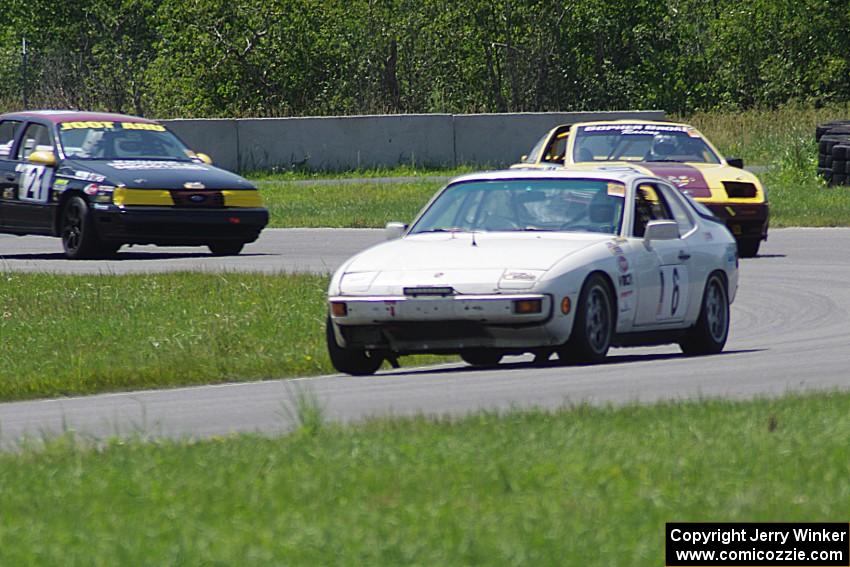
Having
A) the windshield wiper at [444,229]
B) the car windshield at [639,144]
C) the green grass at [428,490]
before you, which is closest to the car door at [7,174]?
the car windshield at [639,144]

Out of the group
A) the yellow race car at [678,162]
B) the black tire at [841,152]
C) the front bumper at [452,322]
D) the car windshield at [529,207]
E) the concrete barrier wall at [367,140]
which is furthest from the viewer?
the concrete barrier wall at [367,140]

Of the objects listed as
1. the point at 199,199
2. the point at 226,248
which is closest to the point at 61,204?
the point at 199,199

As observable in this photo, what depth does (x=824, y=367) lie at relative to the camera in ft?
37.7

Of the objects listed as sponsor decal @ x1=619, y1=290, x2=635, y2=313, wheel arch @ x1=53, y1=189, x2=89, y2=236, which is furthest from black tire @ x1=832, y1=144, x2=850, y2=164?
sponsor decal @ x1=619, y1=290, x2=635, y2=313

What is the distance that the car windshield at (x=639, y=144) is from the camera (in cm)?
2097

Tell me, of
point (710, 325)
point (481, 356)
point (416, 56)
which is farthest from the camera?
point (416, 56)

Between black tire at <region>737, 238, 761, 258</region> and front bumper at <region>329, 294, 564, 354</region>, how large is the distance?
10.0 m

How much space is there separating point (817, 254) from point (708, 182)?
75.1 inches

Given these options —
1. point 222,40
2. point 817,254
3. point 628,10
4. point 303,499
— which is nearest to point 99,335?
point 303,499

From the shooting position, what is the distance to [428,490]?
21.3 feet

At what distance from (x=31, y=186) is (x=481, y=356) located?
1008 centimetres

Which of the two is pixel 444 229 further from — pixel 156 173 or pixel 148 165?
pixel 148 165

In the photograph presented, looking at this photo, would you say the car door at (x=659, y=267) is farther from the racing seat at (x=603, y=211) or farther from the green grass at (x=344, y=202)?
the green grass at (x=344, y=202)

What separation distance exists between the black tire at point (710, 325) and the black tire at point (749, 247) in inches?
301
